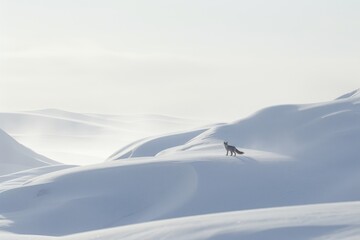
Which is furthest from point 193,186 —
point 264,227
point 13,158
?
point 13,158

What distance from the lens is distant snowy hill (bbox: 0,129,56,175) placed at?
Answer: 324 ft

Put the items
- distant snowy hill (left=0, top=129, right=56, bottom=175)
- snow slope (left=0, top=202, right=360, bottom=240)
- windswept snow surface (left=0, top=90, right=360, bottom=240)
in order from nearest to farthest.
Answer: snow slope (left=0, top=202, right=360, bottom=240) < windswept snow surface (left=0, top=90, right=360, bottom=240) < distant snowy hill (left=0, top=129, right=56, bottom=175)

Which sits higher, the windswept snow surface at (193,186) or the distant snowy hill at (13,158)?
the distant snowy hill at (13,158)

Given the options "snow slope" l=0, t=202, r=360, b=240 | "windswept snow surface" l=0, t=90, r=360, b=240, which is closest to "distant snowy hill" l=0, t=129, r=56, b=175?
"windswept snow surface" l=0, t=90, r=360, b=240

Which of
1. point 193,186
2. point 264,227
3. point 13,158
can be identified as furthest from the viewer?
point 13,158

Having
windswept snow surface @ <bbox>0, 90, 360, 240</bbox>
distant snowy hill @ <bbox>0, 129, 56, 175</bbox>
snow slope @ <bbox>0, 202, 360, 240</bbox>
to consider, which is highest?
distant snowy hill @ <bbox>0, 129, 56, 175</bbox>

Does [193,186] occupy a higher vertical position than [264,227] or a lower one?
higher

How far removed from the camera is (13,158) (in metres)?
102

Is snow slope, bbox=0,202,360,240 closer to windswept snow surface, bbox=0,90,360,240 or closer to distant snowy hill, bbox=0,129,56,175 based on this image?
windswept snow surface, bbox=0,90,360,240

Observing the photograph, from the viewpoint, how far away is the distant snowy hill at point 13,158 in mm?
98812

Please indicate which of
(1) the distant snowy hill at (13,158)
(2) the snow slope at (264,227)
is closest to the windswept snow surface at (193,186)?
(2) the snow slope at (264,227)

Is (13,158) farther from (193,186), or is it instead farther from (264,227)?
(264,227)

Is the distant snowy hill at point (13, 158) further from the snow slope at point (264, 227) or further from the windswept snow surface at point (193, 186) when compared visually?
the snow slope at point (264, 227)

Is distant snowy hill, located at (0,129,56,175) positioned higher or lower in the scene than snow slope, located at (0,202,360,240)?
higher
